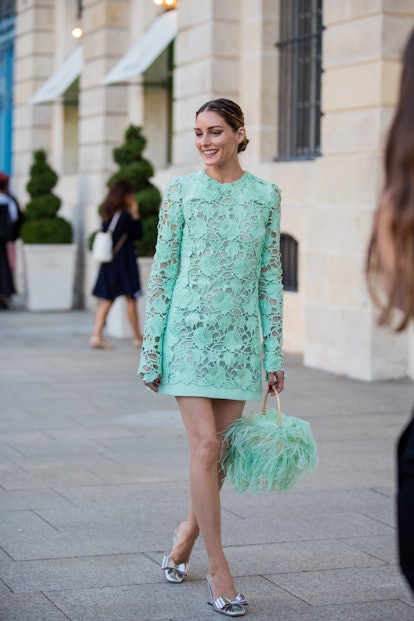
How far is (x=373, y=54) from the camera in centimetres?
1098

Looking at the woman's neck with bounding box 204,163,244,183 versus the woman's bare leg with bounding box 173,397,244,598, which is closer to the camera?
the woman's bare leg with bounding box 173,397,244,598

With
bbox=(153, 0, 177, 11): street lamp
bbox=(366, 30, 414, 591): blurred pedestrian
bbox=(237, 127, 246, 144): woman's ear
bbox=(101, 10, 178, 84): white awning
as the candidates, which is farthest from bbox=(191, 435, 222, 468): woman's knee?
bbox=(101, 10, 178, 84): white awning

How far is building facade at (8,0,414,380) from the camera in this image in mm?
11102

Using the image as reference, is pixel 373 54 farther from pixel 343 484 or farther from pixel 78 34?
pixel 78 34

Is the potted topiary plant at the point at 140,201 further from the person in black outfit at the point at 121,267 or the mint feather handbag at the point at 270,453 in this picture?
the mint feather handbag at the point at 270,453

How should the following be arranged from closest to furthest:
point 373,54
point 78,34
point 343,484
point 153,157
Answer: point 343,484 → point 373,54 → point 153,157 → point 78,34

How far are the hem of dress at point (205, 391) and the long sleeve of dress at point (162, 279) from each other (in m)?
0.08

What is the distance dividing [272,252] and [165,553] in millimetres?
1518

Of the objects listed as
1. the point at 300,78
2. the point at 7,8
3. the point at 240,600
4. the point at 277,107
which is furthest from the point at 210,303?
the point at 7,8

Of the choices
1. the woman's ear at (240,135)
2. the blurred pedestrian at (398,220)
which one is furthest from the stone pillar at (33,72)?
the blurred pedestrian at (398,220)

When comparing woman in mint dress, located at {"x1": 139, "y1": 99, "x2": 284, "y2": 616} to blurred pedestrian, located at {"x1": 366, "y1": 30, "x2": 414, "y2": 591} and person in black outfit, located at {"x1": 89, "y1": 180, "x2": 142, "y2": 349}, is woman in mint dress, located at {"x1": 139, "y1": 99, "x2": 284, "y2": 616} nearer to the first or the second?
blurred pedestrian, located at {"x1": 366, "y1": 30, "x2": 414, "y2": 591}

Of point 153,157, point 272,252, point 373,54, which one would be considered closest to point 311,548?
point 272,252

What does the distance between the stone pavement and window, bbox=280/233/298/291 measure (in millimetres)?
3278

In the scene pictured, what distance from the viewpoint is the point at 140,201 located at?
48.2 feet
